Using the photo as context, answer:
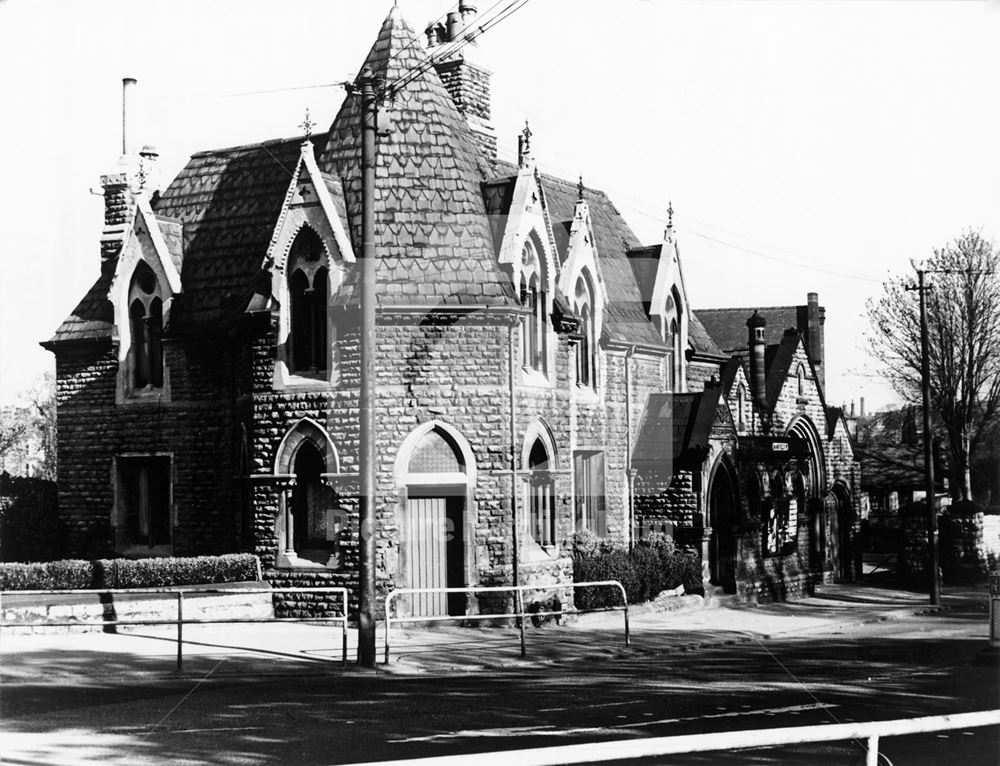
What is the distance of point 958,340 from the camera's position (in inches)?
1556

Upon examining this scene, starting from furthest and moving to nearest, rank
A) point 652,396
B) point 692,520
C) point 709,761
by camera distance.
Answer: point 652,396, point 692,520, point 709,761

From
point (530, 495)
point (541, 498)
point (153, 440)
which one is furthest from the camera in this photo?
point (153, 440)

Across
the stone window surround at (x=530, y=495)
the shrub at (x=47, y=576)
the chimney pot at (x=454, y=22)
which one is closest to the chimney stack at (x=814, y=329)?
the chimney pot at (x=454, y=22)

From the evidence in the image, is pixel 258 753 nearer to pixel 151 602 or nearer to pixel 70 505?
pixel 151 602

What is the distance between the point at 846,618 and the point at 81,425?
1785 centimetres

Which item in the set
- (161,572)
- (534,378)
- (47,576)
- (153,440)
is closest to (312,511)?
(161,572)

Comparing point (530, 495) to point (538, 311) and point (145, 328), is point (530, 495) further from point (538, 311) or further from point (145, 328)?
point (145, 328)

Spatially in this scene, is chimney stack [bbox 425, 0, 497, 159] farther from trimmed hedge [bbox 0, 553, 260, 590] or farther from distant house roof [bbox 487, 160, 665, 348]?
trimmed hedge [bbox 0, 553, 260, 590]

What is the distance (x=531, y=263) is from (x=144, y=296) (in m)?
8.85

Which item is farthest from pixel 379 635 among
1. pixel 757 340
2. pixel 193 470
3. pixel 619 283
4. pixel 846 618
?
pixel 757 340

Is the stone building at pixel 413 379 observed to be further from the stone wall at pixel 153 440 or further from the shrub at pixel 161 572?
the shrub at pixel 161 572

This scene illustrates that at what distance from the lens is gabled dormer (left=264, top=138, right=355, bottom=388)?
886 inches

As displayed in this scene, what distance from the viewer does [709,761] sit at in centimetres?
1023

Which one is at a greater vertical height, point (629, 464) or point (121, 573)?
point (629, 464)
